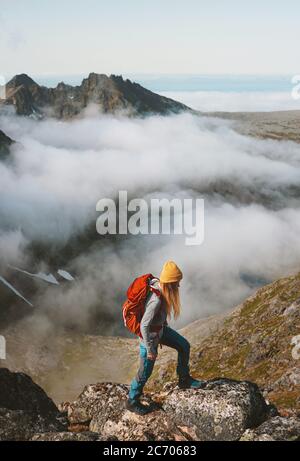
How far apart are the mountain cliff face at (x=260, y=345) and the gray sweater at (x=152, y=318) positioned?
48.5m

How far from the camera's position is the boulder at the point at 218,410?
22078 mm

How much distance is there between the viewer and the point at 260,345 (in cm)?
11162

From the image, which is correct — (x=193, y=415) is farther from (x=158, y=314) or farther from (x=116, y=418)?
(x=158, y=314)

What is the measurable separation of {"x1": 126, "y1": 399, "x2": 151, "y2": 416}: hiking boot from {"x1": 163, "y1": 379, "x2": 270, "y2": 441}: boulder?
110 cm

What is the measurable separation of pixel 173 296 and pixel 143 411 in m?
6.44

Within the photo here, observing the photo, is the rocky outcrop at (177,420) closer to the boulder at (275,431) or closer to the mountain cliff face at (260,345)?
the boulder at (275,431)

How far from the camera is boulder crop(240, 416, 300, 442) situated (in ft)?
66.5

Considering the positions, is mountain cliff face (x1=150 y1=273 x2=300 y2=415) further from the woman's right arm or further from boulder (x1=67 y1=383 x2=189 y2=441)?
the woman's right arm

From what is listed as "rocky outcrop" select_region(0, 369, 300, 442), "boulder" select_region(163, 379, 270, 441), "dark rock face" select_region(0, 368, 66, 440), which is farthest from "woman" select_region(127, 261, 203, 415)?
"dark rock face" select_region(0, 368, 66, 440)

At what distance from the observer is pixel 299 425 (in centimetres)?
2128

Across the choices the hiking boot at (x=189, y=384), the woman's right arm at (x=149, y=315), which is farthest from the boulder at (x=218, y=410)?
the woman's right arm at (x=149, y=315)

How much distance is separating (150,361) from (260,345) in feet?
315

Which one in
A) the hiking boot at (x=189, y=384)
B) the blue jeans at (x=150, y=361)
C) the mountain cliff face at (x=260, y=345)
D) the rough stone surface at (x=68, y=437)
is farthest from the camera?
the mountain cliff face at (x=260, y=345)

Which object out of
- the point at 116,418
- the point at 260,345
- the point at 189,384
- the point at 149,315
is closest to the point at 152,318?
the point at 149,315
